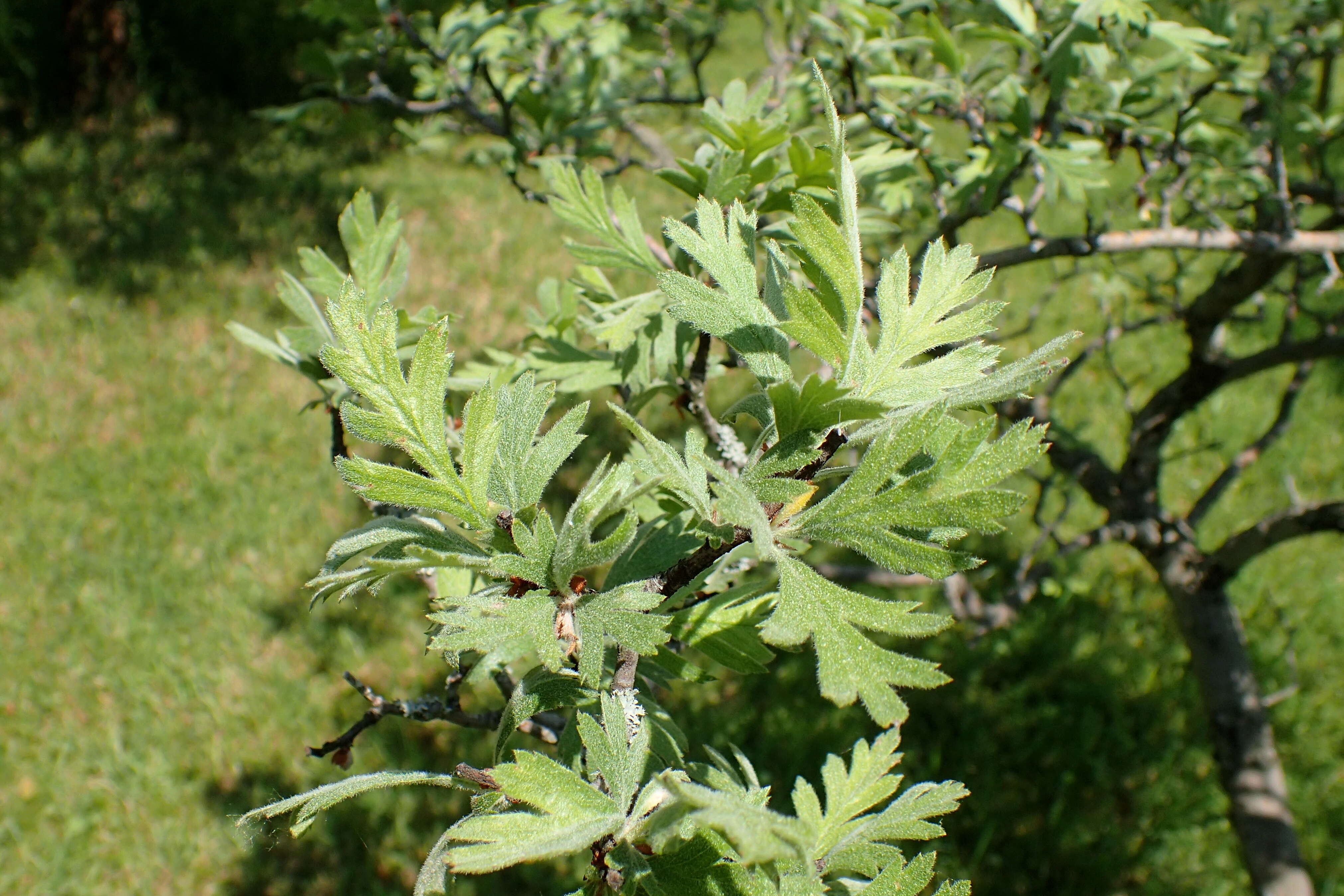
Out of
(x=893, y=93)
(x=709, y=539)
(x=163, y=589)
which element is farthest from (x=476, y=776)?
(x=163, y=589)

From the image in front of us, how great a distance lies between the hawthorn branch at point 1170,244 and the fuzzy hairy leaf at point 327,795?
1.35 meters

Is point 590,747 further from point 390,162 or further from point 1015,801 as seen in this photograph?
Answer: point 390,162

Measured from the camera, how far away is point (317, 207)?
681cm

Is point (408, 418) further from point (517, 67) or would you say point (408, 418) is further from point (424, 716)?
point (517, 67)

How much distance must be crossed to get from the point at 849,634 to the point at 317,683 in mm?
3463

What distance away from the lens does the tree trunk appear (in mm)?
2123

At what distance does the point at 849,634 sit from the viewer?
2.49ft

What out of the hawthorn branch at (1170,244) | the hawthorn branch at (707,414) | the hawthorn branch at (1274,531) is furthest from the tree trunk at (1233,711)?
the hawthorn branch at (707,414)

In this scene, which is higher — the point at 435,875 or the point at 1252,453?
the point at 435,875

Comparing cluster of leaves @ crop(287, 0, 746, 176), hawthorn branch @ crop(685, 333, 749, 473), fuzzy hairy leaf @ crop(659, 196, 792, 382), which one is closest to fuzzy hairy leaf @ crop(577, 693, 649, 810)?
fuzzy hairy leaf @ crop(659, 196, 792, 382)

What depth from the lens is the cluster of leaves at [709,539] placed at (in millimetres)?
737

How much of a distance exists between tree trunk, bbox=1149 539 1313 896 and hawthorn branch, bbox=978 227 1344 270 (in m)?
0.75

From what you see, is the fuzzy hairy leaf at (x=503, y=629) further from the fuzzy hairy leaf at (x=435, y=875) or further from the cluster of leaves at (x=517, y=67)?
the cluster of leaves at (x=517, y=67)

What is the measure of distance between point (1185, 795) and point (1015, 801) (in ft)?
1.86
